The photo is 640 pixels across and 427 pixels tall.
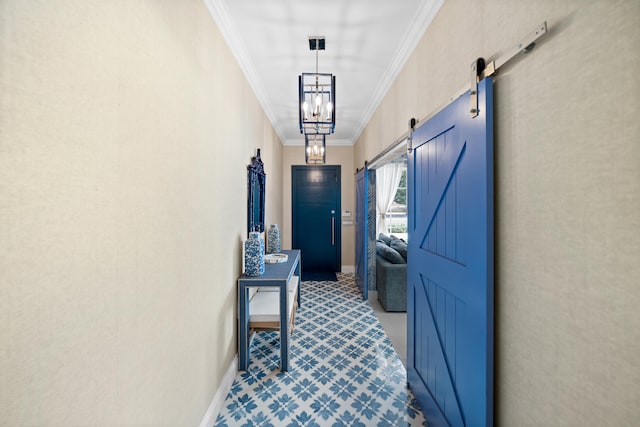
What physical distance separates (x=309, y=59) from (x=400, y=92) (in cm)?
88

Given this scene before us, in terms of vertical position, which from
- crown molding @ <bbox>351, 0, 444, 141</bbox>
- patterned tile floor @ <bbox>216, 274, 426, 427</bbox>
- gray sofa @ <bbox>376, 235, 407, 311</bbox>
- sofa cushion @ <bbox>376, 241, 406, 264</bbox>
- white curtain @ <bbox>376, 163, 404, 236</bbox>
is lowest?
patterned tile floor @ <bbox>216, 274, 426, 427</bbox>

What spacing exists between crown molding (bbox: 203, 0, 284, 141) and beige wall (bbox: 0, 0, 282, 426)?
199 millimetres

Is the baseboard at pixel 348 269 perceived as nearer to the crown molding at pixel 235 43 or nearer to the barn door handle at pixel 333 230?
the barn door handle at pixel 333 230

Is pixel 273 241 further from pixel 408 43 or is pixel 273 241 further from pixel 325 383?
pixel 408 43

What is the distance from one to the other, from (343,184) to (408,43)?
350 centimetres

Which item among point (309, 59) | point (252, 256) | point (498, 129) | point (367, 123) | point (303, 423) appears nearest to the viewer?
point (498, 129)

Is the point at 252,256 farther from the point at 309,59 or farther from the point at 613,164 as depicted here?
the point at 613,164

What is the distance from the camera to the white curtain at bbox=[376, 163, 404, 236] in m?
6.13

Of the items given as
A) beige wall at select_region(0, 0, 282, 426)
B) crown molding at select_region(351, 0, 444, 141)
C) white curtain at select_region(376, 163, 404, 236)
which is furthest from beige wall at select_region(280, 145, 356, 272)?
beige wall at select_region(0, 0, 282, 426)

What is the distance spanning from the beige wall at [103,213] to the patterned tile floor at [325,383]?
0.48 m

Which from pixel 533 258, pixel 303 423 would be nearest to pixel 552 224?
pixel 533 258

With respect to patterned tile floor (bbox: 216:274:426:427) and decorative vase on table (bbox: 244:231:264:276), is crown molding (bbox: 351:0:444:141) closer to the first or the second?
decorative vase on table (bbox: 244:231:264:276)

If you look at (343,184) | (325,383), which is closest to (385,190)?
(343,184)

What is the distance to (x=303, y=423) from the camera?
1701mm
